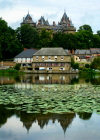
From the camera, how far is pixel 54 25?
4695 inches

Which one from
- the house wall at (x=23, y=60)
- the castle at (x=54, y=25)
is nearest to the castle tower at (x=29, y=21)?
the castle at (x=54, y=25)

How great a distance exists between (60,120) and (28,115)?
1606 mm

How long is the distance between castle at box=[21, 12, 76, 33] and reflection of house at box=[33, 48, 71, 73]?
4708 centimetres

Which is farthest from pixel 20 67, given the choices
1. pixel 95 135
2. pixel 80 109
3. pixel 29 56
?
pixel 95 135

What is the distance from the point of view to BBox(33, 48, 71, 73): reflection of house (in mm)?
63406

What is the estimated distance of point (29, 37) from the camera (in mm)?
88438

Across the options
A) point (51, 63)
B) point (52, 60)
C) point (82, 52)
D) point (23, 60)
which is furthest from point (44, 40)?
point (52, 60)

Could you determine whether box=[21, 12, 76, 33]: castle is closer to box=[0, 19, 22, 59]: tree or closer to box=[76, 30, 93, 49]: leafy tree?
box=[76, 30, 93, 49]: leafy tree

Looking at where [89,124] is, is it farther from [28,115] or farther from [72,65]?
[72,65]

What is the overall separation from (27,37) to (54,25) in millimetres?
33262

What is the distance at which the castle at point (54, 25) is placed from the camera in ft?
369

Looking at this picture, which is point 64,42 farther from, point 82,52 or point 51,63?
point 51,63

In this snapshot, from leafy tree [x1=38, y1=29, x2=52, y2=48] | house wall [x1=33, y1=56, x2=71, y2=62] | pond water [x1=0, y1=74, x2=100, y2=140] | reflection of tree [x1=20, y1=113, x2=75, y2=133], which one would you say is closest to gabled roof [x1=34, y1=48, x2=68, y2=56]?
house wall [x1=33, y1=56, x2=71, y2=62]

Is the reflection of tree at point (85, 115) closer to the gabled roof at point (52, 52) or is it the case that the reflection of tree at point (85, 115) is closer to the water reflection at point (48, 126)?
the water reflection at point (48, 126)
